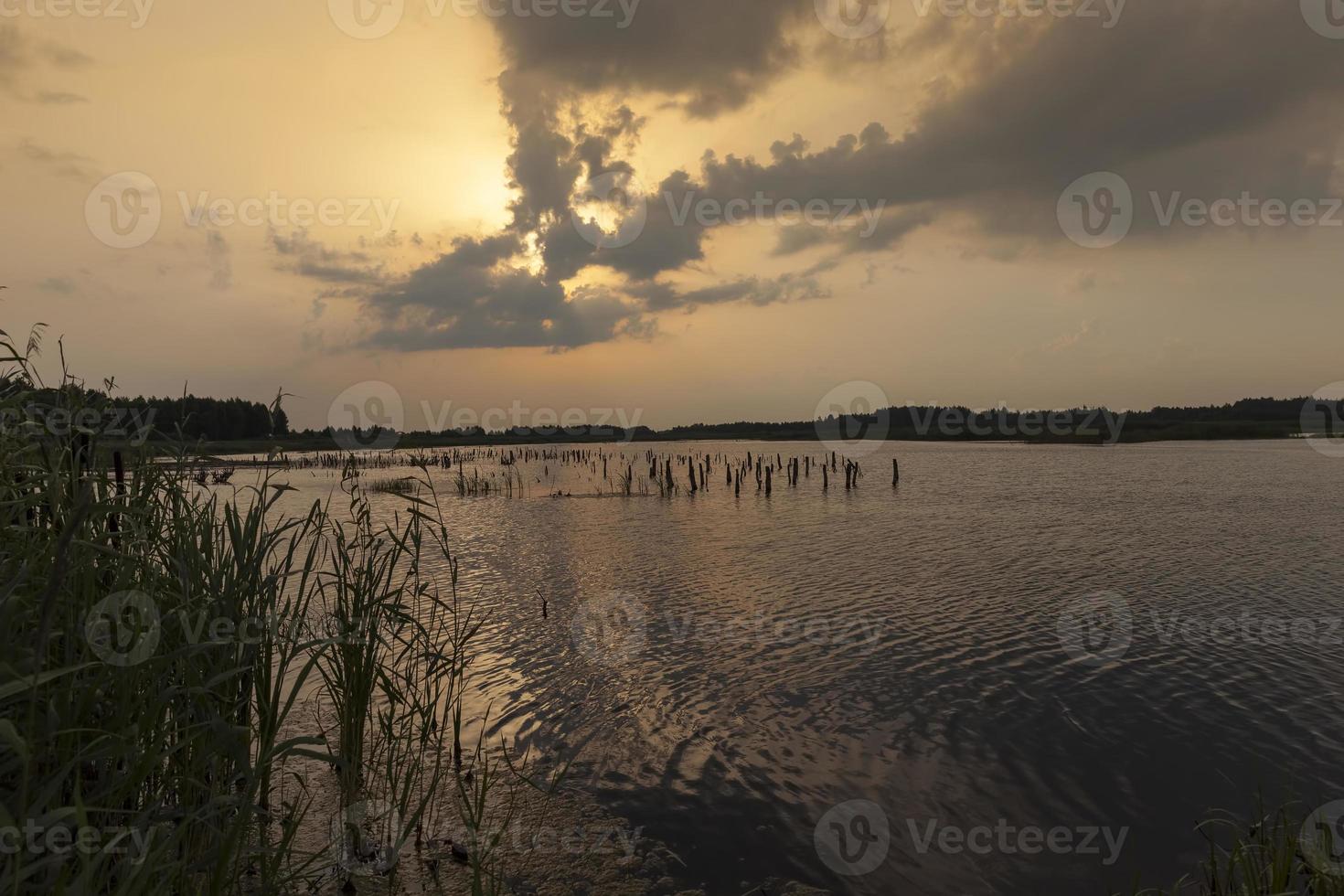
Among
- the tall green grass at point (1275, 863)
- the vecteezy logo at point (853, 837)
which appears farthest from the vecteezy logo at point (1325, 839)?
the vecteezy logo at point (853, 837)

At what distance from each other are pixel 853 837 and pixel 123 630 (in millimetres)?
7141

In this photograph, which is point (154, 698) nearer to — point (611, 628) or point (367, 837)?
point (367, 837)

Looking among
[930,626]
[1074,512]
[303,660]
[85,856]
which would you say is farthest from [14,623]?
[1074,512]

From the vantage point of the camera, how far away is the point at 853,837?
718cm

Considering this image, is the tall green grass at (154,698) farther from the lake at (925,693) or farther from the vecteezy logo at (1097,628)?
the vecteezy logo at (1097,628)

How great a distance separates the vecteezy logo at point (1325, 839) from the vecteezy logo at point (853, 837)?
348 centimetres

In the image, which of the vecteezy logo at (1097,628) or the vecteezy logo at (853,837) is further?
the vecteezy logo at (1097,628)

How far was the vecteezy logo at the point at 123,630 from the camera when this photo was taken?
4.08 meters

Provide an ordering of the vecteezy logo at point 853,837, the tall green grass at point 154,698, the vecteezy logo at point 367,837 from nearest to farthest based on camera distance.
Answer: the tall green grass at point 154,698
the vecteezy logo at point 367,837
the vecteezy logo at point 853,837

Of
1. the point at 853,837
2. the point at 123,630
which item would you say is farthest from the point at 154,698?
the point at 853,837

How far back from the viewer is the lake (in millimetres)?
7188

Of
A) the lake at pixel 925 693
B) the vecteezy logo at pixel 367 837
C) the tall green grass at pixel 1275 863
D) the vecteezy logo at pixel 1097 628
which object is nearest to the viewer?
the tall green grass at pixel 1275 863

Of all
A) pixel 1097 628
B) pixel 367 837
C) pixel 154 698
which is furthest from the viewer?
pixel 1097 628

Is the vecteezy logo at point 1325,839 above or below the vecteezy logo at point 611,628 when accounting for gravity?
above
